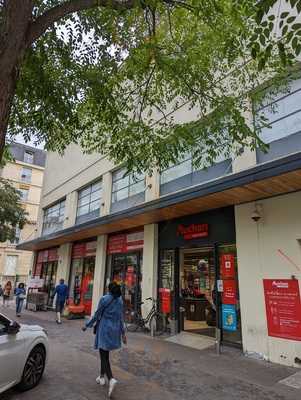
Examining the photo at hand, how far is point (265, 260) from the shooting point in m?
7.55

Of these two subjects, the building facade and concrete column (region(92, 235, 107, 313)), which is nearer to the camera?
the building facade

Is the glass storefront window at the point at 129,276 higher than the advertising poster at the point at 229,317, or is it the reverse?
the glass storefront window at the point at 129,276

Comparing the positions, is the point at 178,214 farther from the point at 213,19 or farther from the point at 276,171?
the point at 213,19

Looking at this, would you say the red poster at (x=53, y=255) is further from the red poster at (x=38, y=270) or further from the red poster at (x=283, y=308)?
the red poster at (x=283, y=308)

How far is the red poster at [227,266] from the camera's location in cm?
852

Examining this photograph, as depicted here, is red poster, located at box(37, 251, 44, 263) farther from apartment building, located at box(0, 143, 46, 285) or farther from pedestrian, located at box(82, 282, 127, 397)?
pedestrian, located at box(82, 282, 127, 397)

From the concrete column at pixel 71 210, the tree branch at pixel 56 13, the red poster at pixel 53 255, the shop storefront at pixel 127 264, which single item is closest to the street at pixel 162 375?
the shop storefront at pixel 127 264

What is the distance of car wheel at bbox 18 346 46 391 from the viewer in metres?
4.86

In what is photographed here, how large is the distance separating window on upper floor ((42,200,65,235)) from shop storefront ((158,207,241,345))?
9.81 m

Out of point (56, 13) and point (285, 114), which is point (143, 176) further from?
point (56, 13)

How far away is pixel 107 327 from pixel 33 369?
1360 millimetres

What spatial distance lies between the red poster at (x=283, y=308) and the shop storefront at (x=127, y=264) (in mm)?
5362

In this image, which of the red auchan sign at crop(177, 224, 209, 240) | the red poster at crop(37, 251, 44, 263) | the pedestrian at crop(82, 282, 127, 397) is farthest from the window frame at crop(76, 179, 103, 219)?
the pedestrian at crop(82, 282, 127, 397)

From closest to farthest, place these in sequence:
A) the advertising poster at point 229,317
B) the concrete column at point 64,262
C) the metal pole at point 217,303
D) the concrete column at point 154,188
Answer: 1. the metal pole at point 217,303
2. the advertising poster at point 229,317
3. the concrete column at point 154,188
4. the concrete column at point 64,262
